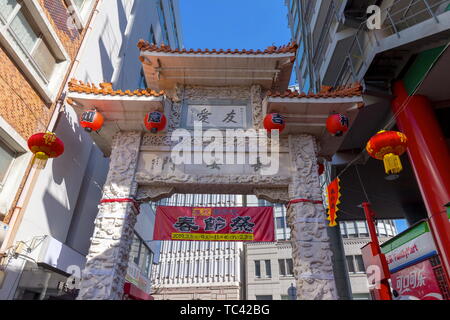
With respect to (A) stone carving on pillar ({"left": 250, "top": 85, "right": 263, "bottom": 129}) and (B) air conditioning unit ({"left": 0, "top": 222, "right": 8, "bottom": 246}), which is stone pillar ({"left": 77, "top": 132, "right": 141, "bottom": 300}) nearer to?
(B) air conditioning unit ({"left": 0, "top": 222, "right": 8, "bottom": 246})

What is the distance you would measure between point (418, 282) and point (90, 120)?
1033cm

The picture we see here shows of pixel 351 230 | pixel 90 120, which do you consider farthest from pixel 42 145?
pixel 351 230

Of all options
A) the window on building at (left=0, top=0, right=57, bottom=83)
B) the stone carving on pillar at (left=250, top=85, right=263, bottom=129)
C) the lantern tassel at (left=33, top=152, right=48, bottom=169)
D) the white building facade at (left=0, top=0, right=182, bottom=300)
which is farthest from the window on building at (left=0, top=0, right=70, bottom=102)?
the stone carving on pillar at (left=250, top=85, right=263, bottom=129)

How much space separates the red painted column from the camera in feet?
21.9

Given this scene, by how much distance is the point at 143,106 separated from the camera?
7.24 metres

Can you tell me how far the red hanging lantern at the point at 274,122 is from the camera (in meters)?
6.92

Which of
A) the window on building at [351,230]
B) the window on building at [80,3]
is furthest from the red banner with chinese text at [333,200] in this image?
→ the window on building at [351,230]

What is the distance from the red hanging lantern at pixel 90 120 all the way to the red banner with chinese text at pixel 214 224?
2.56 m

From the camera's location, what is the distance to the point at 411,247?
898 cm

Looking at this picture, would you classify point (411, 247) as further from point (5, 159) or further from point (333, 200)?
point (5, 159)

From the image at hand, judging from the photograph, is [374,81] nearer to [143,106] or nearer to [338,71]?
[338,71]

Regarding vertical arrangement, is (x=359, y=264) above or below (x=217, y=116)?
above
